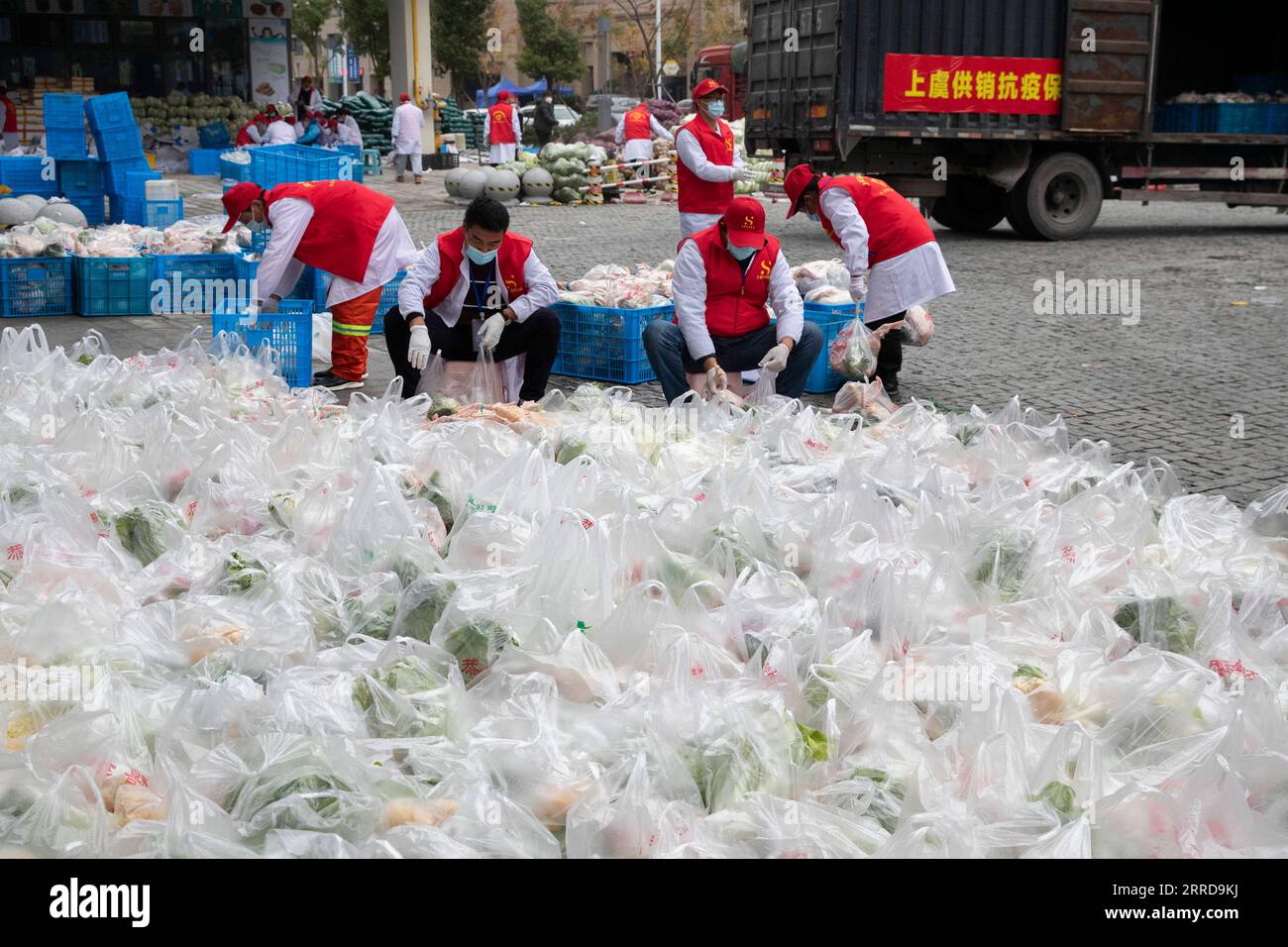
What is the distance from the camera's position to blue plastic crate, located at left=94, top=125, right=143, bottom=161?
11594 mm

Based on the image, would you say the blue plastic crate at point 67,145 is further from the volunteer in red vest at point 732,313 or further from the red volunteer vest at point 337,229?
the volunteer in red vest at point 732,313

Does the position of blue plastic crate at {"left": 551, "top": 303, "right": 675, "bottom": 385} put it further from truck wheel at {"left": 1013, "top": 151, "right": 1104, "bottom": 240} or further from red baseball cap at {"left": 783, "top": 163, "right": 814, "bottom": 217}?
truck wheel at {"left": 1013, "top": 151, "right": 1104, "bottom": 240}

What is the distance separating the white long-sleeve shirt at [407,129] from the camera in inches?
771

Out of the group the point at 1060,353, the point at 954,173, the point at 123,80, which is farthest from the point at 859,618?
the point at 123,80

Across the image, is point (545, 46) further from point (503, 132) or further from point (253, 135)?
point (253, 135)

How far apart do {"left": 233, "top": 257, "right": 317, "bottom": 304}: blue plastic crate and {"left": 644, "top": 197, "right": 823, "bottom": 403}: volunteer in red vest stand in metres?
2.31

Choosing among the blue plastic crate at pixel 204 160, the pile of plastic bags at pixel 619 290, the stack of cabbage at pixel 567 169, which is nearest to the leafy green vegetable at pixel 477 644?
the pile of plastic bags at pixel 619 290

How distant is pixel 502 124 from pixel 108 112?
931cm

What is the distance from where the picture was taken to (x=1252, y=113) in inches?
535

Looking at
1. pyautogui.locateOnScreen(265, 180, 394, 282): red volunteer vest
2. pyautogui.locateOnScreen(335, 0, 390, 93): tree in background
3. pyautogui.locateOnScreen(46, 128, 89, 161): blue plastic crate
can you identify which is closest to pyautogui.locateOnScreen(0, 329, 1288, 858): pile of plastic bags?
pyautogui.locateOnScreen(265, 180, 394, 282): red volunteer vest
